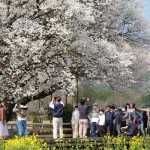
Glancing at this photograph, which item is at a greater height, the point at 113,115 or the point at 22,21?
the point at 22,21

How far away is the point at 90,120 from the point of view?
76.6 feet

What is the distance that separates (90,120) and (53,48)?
672 centimetres

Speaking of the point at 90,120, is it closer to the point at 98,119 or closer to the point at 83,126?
the point at 98,119

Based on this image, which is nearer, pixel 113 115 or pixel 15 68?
pixel 113 115

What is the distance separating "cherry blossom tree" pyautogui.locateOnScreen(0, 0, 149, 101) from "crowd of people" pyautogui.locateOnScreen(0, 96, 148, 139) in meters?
6.20

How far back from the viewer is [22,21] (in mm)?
28891

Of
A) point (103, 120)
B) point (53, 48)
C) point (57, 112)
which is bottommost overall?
point (103, 120)

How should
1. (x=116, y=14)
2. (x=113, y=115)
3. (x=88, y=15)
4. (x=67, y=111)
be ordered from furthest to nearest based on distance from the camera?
1. (x=116, y=14)
2. (x=67, y=111)
3. (x=88, y=15)
4. (x=113, y=115)

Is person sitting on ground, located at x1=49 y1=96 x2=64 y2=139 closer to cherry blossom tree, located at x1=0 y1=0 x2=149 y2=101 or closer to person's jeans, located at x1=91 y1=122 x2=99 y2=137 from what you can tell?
person's jeans, located at x1=91 y1=122 x2=99 y2=137

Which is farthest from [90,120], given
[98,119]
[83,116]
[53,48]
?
[53,48]

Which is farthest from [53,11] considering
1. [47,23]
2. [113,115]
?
[113,115]

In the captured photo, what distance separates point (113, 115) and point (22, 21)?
930 cm

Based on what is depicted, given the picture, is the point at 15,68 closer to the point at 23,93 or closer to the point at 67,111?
the point at 23,93

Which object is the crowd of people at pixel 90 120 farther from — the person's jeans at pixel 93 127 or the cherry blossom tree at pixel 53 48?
the cherry blossom tree at pixel 53 48
